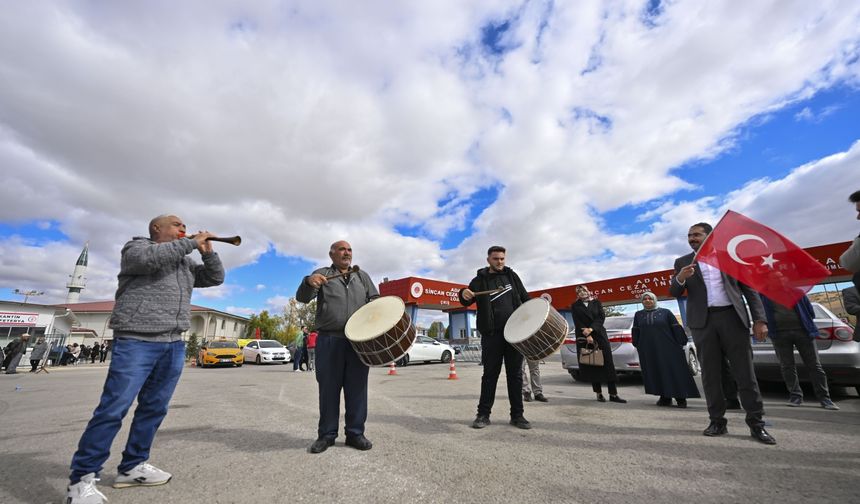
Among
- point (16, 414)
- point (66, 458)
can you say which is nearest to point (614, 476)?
point (66, 458)

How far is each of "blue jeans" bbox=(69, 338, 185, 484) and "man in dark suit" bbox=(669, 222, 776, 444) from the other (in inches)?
183

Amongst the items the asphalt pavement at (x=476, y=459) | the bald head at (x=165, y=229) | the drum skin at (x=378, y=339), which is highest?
the bald head at (x=165, y=229)

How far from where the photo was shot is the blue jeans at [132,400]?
7.80 ft

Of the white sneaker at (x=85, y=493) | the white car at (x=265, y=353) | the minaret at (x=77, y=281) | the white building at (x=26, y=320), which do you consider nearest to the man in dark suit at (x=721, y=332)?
the white sneaker at (x=85, y=493)

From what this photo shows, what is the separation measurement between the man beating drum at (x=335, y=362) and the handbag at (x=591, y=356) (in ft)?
13.2

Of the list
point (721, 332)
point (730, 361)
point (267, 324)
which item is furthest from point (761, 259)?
point (267, 324)

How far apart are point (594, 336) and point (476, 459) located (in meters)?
4.07

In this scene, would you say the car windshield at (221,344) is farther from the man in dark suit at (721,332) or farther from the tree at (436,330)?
the tree at (436,330)

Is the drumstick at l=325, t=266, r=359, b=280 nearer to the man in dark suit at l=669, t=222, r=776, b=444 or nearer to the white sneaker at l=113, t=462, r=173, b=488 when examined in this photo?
the white sneaker at l=113, t=462, r=173, b=488

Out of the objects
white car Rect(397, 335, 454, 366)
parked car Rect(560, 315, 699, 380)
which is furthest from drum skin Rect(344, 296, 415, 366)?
white car Rect(397, 335, 454, 366)

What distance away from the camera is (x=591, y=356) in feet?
20.1

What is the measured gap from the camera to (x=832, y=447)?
312 cm

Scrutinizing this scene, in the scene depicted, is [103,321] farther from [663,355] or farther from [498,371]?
[663,355]

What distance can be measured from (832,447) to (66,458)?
6300mm
